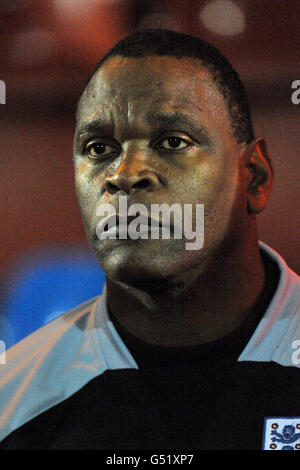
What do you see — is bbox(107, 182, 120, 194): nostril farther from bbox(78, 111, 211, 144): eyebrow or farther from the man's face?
bbox(78, 111, 211, 144): eyebrow

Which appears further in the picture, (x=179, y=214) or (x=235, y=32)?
(x=235, y=32)

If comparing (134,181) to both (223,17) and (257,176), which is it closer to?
(257,176)

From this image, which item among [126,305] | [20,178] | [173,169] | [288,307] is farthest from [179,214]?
[20,178]

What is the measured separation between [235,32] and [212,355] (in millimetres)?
879

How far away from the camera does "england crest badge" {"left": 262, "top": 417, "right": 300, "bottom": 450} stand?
1403 millimetres

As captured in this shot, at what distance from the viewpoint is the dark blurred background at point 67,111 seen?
1455mm

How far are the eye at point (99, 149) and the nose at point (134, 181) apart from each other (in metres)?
0.11

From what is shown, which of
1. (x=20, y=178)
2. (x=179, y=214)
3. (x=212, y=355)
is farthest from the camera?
(x=20, y=178)

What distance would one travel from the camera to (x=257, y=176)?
56.1 inches

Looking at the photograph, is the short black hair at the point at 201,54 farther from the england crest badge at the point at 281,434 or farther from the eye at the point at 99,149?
the england crest badge at the point at 281,434

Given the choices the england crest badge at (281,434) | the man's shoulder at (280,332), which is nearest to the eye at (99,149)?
the man's shoulder at (280,332)

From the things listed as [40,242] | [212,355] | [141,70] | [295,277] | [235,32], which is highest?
[235,32]

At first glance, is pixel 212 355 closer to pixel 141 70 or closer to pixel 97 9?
pixel 141 70

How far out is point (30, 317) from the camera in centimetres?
157
